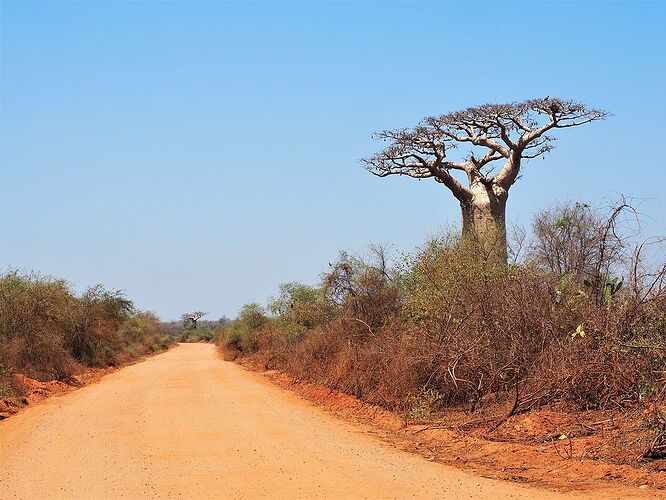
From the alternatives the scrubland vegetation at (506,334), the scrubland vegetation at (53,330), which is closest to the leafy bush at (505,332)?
the scrubland vegetation at (506,334)

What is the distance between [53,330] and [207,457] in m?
16.6

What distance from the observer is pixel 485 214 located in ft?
62.7

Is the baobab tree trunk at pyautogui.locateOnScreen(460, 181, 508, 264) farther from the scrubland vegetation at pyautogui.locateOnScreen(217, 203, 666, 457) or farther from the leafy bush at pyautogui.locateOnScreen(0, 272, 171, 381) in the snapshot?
the leafy bush at pyautogui.locateOnScreen(0, 272, 171, 381)

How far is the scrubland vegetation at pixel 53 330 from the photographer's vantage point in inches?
802

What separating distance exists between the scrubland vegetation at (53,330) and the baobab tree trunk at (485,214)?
36.8 feet

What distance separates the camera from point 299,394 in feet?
59.6

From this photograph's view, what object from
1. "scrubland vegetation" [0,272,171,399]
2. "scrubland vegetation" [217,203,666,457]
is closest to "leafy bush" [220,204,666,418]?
"scrubland vegetation" [217,203,666,457]

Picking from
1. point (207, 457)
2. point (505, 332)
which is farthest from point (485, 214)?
point (207, 457)

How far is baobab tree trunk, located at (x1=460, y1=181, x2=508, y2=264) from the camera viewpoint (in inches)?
707

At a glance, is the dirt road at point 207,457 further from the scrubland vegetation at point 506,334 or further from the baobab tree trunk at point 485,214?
the baobab tree trunk at point 485,214

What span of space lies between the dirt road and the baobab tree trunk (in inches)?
240

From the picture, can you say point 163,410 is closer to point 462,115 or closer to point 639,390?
point 639,390

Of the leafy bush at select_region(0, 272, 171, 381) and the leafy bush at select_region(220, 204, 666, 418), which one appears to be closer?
the leafy bush at select_region(220, 204, 666, 418)

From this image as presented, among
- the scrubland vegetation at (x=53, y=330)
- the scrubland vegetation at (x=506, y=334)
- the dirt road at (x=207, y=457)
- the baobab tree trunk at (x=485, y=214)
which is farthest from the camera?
the scrubland vegetation at (x=53, y=330)
